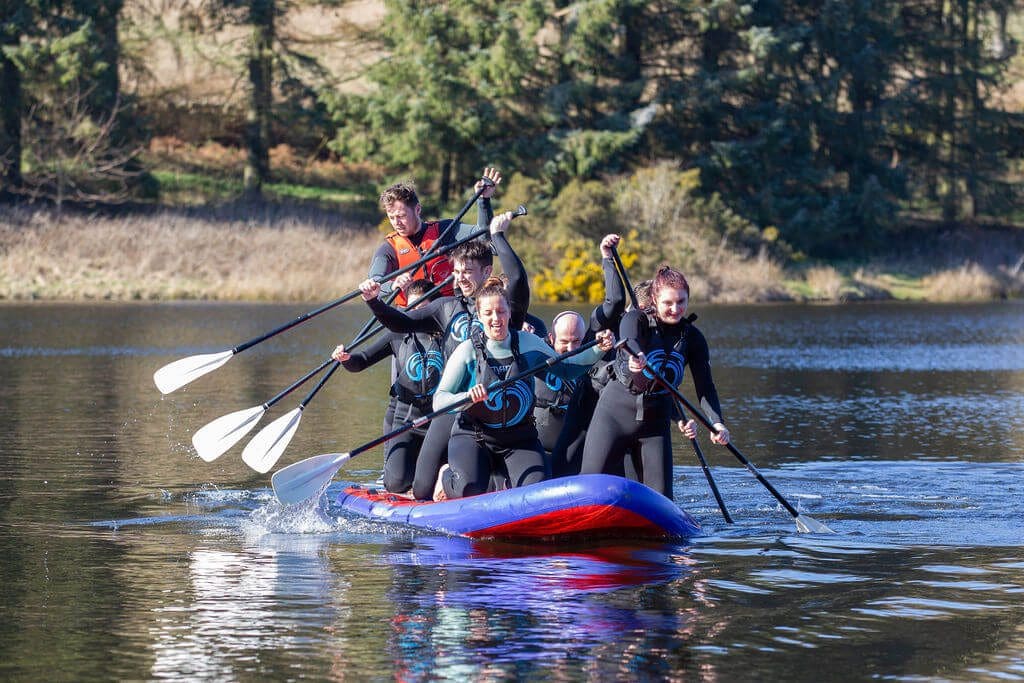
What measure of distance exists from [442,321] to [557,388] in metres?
0.86

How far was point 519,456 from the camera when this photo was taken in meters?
9.38

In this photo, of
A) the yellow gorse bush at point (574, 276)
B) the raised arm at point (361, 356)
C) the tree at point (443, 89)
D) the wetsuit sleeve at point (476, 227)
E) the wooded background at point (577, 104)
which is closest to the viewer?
the raised arm at point (361, 356)

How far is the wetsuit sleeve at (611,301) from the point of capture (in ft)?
31.1

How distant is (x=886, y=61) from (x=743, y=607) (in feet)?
123

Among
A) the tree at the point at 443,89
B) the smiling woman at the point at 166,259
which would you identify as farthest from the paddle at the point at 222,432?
the tree at the point at 443,89

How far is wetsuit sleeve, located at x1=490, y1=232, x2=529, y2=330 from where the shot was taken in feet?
30.3

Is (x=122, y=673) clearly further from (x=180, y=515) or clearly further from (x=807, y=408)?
(x=807, y=408)

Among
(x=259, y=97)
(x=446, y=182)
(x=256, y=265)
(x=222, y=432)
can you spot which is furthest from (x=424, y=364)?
(x=259, y=97)

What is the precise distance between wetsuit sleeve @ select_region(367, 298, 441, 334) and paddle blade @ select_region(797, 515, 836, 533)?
238cm

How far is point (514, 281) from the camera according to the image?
30.3 feet

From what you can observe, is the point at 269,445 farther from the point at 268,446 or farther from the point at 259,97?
the point at 259,97

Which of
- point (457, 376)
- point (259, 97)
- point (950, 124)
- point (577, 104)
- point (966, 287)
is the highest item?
point (259, 97)

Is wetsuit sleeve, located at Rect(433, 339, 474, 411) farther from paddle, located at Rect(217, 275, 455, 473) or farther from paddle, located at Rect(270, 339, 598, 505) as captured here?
paddle, located at Rect(217, 275, 455, 473)

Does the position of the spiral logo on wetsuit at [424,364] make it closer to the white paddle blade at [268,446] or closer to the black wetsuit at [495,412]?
the black wetsuit at [495,412]
